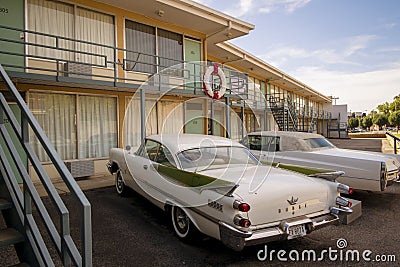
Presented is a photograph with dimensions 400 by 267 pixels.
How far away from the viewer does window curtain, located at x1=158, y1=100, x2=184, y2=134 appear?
10219 mm

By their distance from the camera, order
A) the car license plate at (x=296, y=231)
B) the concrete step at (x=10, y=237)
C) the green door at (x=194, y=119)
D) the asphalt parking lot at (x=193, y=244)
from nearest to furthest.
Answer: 1. the concrete step at (x=10, y=237)
2. the car license plate at (x=296, y=231)
3. the asphalt parking lot at (x=193, y=244)
4. the green door at (x=194, y=119)

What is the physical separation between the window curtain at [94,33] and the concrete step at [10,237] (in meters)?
6.55

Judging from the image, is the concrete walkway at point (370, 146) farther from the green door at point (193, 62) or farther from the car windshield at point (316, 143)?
the green door at point (193, 62)

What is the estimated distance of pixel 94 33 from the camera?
27.2 feet

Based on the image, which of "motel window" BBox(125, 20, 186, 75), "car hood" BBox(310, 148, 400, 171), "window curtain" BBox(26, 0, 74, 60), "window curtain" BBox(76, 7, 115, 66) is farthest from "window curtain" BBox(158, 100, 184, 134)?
"car hood" BBox(310, 148, 400, 171)

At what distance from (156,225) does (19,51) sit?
579cm

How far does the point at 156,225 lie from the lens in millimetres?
4238

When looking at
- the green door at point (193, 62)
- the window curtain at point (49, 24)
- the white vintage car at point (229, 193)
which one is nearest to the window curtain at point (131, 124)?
the green door at point (193, 62)

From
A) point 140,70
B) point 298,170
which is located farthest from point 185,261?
point 140,70

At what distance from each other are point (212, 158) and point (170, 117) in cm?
662

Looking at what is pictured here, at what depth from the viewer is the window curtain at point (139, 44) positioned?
909 cm

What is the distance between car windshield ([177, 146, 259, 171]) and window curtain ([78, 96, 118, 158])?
16.9 feet

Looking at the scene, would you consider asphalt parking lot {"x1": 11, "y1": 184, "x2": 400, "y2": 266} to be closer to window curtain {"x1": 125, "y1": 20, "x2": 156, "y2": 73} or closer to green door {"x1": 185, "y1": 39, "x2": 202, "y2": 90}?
window curtain {"x1": 125, "y1": 20, "x2": 156, "y2": 73}

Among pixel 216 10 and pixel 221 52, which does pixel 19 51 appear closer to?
pixel 216 10
